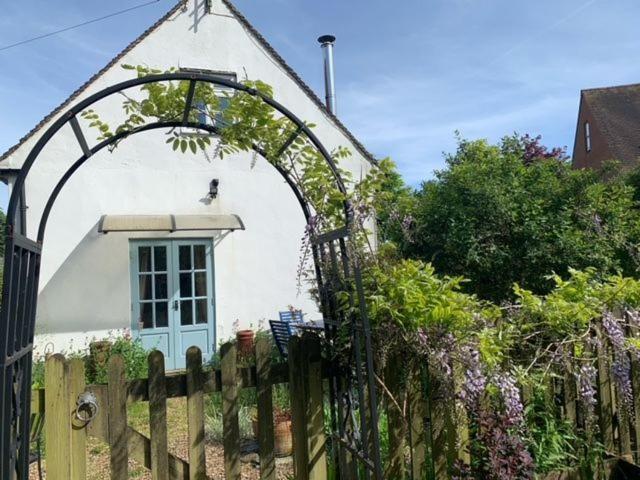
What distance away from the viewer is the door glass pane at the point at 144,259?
8.07 meters

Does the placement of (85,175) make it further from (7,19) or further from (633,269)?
(633,269)

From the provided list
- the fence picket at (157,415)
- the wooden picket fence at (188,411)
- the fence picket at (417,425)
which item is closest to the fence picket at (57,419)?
the wooden picket fence at (188,411)

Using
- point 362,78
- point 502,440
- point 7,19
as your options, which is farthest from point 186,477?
point 362,78

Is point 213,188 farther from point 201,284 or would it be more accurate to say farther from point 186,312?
point 186,312

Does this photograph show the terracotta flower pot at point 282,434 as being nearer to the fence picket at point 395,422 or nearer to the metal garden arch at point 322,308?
the metal garden arch at point 322,308

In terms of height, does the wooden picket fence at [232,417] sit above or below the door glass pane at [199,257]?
below

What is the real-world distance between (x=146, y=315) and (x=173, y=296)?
0.51m

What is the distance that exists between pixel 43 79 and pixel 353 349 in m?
8.41

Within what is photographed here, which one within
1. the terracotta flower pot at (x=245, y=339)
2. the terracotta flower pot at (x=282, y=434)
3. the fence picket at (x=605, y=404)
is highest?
the terracotta flower pot at (x=245, y=339)

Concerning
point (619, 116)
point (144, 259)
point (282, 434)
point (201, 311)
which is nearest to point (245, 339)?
point (201, 311)

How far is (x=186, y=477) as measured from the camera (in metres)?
2.28

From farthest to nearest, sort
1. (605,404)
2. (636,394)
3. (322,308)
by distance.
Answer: (636,394), (605,404), (322,308)

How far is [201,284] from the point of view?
27.6ft

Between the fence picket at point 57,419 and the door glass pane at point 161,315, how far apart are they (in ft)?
20.3
